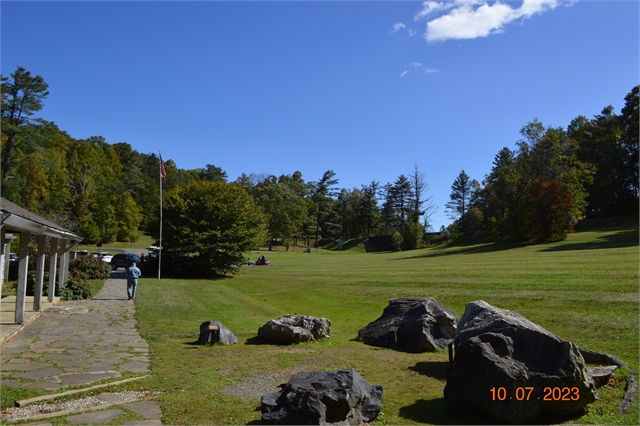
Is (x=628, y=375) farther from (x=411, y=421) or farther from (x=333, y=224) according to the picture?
(x=333, y=224)

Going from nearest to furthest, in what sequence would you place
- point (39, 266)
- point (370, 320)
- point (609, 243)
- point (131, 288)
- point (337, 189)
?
point (39, 266) → point (370, 320) → point (131, 288) → point (609, 243) → point (337, 189)

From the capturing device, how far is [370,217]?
102375mm

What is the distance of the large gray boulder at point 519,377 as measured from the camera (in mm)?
5754

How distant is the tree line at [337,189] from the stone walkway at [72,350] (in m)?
20.5

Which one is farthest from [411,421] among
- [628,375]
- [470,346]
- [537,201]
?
[537,201]

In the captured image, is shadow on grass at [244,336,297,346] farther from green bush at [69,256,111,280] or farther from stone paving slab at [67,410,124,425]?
green bush at [69,256,111,280]

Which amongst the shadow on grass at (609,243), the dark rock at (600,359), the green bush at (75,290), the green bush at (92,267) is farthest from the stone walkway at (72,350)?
the shadow on grass at (609,243)

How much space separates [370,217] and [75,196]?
56.9 metres

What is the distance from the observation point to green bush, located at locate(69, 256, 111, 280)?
Result: 98.3 feet

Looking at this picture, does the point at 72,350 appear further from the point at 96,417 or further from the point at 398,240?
the point at 398,240

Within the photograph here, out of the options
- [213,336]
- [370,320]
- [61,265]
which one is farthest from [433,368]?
[61,265]

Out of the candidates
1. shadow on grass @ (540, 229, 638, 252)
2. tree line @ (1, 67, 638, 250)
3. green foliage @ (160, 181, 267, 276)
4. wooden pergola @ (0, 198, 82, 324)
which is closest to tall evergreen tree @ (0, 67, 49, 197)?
tree line @ (1, 67, 638, 250)

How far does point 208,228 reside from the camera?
1400 inches

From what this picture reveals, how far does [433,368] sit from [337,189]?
10264 cm
